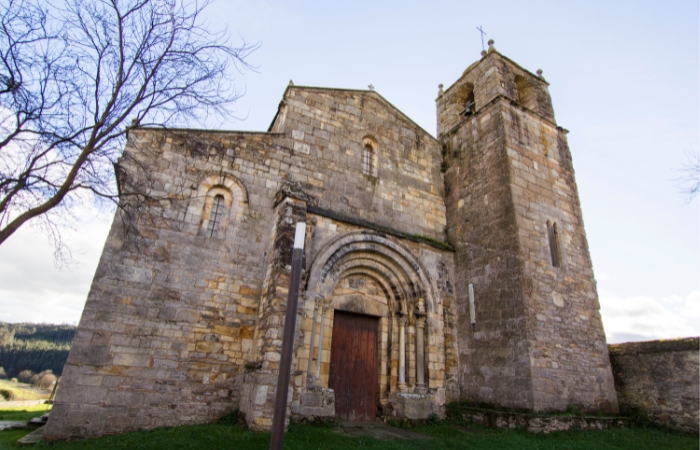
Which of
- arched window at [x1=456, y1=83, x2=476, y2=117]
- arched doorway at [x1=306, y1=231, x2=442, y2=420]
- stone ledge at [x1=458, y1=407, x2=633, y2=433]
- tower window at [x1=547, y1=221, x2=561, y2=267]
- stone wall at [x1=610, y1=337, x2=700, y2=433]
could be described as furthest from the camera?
arched window at [x1=456, y1=83, x2=476, y2=117]

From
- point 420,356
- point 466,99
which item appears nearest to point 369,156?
point 466,99

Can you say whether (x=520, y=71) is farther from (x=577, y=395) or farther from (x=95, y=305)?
(x=95, y=305)

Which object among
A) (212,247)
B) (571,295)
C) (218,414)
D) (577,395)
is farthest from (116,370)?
(571,295)

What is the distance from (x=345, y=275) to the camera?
378 inches

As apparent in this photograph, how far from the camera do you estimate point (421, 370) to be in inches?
369

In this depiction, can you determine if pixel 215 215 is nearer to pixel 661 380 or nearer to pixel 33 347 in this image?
pixel 661 380

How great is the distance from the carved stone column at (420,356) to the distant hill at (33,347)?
166 feet

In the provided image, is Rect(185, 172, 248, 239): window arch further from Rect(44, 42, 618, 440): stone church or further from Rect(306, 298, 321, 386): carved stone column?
Rect(306, 298, 321, 386): carved stone column

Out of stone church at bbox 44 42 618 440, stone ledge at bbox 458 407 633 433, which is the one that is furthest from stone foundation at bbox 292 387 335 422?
stone ledge at bbox 458 407 633 433

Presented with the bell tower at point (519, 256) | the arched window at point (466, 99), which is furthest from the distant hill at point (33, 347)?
the bell tower at point (519, 256)

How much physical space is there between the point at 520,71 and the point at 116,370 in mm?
13448

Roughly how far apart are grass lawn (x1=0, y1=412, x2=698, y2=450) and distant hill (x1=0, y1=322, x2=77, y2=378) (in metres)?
49.7

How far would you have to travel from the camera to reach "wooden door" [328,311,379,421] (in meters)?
8.83

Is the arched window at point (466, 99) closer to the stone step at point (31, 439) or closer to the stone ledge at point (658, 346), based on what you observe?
the stone ledge at point (658, 346)
